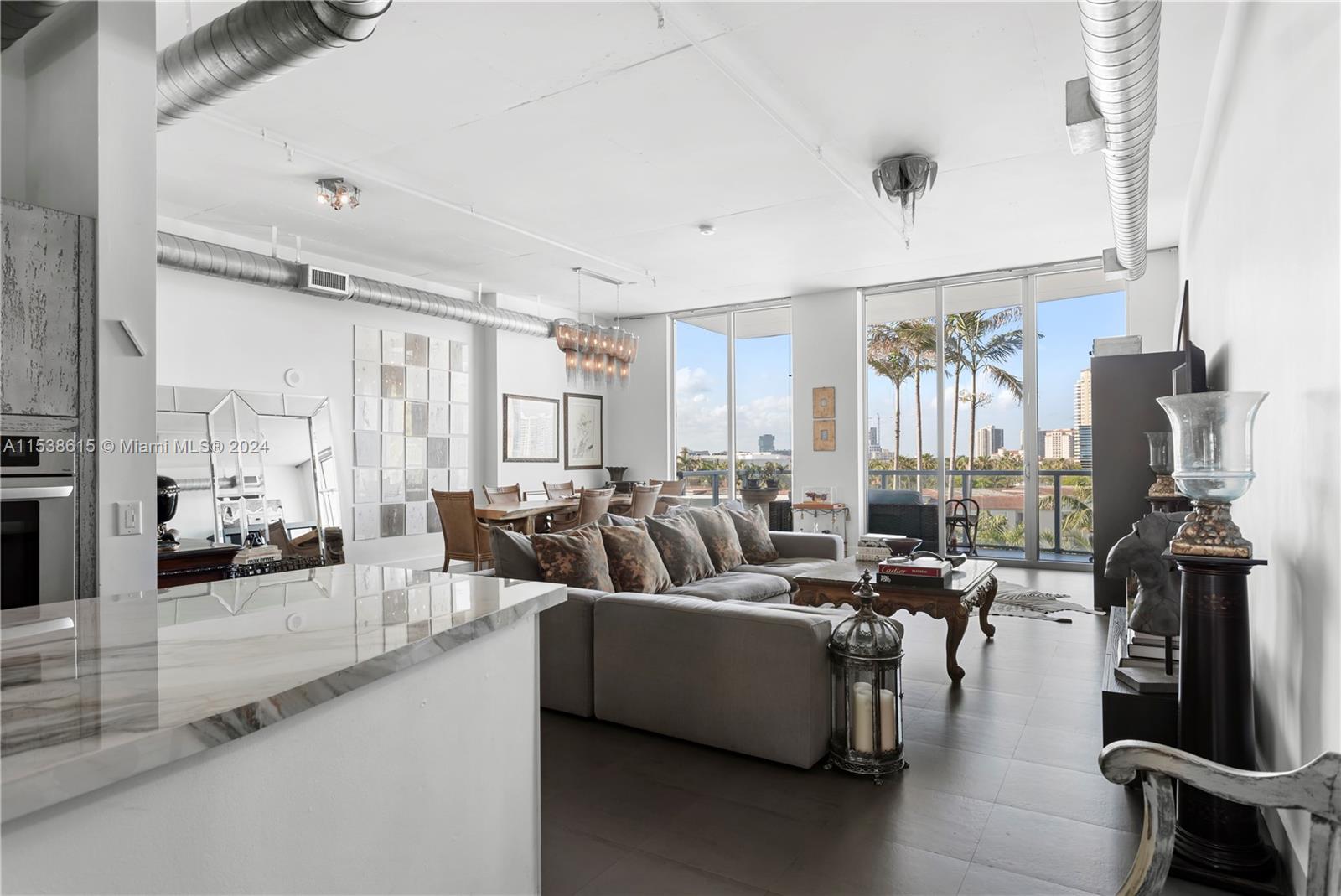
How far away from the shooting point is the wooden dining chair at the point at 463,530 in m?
6.83

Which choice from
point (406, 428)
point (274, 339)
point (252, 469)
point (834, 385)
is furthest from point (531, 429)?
point (834, 385)

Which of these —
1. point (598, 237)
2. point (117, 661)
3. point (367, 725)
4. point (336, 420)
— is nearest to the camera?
point (117, 661)

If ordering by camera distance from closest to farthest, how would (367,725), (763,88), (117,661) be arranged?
(117,661) < (367,725) < (763,88)

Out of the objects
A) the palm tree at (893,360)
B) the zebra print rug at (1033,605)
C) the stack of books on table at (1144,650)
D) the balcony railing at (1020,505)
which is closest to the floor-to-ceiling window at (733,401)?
the palm tree at (893,360)

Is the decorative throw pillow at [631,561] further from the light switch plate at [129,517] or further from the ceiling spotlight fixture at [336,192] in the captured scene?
the ceiling spotlight fixture at [336,192]

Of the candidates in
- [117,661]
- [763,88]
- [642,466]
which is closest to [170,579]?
[117,661]

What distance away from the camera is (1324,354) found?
1763 mm

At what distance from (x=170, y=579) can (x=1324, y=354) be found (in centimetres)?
483

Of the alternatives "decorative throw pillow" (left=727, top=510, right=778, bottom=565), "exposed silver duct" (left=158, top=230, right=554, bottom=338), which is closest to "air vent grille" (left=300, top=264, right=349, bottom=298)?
"exposed silver duct" (left=158, top=230, right=554, bottom=338)

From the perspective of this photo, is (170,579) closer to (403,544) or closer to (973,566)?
(403,544)

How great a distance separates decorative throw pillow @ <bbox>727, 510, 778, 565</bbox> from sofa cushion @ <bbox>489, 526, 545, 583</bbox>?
6.67ft

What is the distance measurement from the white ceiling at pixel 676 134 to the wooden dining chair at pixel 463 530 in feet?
7.87

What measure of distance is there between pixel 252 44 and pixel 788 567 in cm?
415

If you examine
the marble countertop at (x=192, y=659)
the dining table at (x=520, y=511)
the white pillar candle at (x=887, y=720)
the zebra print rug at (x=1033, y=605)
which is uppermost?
the marble countertop at (x=192, y=659)
